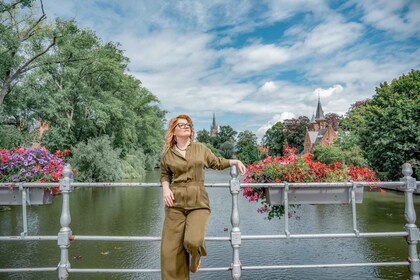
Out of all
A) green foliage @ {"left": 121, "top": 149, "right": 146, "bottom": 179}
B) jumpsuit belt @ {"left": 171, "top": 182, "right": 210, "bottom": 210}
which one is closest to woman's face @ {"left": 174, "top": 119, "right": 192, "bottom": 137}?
jumpsuit belt @ {"left": 171, "top": 182, "right": 210, "bottom": 210}

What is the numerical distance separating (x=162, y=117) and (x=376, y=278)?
4869 centimetres

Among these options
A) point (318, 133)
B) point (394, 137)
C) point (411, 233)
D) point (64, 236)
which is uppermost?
point (318, 133)

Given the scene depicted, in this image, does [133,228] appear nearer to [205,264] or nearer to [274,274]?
[205,264]

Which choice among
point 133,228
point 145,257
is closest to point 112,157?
point 133,228

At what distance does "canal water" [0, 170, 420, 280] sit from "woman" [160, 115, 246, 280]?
3323 millimetres

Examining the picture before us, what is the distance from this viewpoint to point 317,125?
78375 millimetres

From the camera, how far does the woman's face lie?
3.28m

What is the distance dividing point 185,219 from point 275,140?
7066 cm

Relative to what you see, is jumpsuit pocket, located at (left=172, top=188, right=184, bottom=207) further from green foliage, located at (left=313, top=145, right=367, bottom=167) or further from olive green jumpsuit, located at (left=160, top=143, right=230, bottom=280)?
green foliage, located at (left=313, top=145, right=367, bottom=167)

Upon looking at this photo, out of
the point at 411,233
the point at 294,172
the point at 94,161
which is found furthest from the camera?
the point at 94,161

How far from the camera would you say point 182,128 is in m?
3.29

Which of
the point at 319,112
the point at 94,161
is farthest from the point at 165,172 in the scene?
the point at 319,112

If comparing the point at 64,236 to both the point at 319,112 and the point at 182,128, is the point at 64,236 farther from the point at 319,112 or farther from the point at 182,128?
the point at 319,112

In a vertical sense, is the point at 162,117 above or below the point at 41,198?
above
